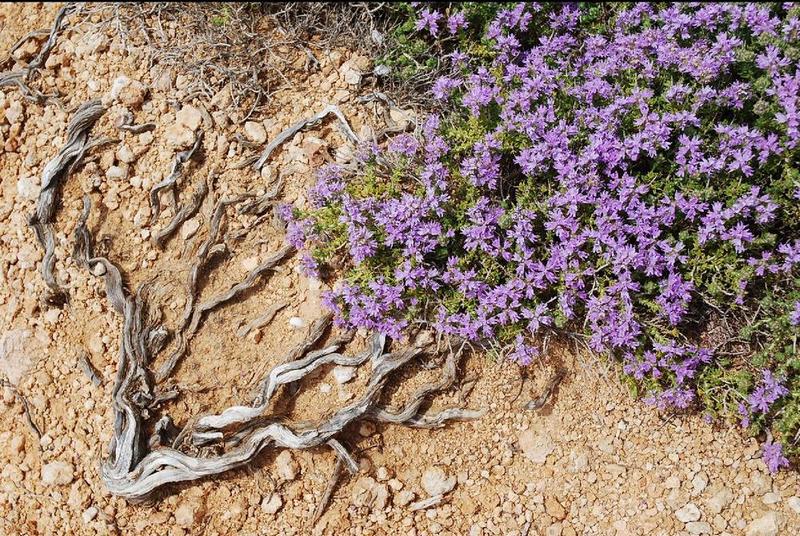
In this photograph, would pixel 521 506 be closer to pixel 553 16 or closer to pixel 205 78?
pixel 553 16

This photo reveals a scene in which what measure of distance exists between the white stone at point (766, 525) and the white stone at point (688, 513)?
253 mm

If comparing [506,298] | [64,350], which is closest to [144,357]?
[64,350]

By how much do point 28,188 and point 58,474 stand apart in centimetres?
156

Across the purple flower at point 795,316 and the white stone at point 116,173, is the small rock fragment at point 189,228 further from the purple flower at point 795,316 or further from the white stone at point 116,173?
the purple flower at point 795,316

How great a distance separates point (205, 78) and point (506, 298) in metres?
2.15

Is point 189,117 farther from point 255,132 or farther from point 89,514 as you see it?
point 89,514

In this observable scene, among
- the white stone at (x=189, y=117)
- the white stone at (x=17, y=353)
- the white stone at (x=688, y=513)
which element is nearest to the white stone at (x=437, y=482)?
the white stone at (x=688, y=513)

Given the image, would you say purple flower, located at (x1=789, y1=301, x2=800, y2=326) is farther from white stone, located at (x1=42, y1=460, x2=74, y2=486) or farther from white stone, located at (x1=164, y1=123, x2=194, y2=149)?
white stone, located at (x1=42, y1=460, x2=74, y2=486)

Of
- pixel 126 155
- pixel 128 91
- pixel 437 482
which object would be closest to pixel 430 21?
pixel 128 91

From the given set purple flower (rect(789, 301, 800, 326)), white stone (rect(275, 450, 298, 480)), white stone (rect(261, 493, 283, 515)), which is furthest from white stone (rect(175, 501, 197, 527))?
→ purple flower (rect(789, 301, 800, 326))

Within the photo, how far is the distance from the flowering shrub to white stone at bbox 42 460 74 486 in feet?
5.28

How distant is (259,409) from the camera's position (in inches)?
149

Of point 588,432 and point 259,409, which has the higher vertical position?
point 259,409

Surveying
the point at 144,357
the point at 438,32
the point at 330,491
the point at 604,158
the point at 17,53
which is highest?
the point at 17,53
